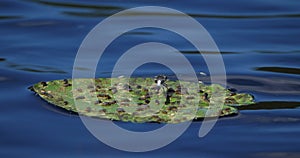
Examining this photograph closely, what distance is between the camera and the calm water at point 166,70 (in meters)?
4.91

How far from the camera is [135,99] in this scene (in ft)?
17.4

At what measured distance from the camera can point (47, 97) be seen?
5457 mm

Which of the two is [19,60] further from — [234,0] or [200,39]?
[234,0]

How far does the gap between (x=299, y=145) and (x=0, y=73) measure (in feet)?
7.60

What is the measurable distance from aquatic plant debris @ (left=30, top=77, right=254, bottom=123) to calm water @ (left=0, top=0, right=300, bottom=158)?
0.07 meters

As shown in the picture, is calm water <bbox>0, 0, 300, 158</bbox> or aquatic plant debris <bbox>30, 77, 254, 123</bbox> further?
aquatic plant debris <bbox>30, 77, 254, 123</bbox>

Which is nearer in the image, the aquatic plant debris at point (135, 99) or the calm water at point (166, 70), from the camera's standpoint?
the calm water at point (166, 70)

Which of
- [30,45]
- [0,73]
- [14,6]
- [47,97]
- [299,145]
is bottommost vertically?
[299,145]

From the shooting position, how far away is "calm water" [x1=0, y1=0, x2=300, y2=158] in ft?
16.1

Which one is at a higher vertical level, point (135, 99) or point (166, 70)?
point (166, 70)

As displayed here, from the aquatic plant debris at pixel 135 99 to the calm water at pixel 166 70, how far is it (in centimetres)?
7

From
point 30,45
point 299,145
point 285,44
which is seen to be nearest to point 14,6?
point 30,45

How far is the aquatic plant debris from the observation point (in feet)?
16.8

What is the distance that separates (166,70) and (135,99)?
37.4 inches
